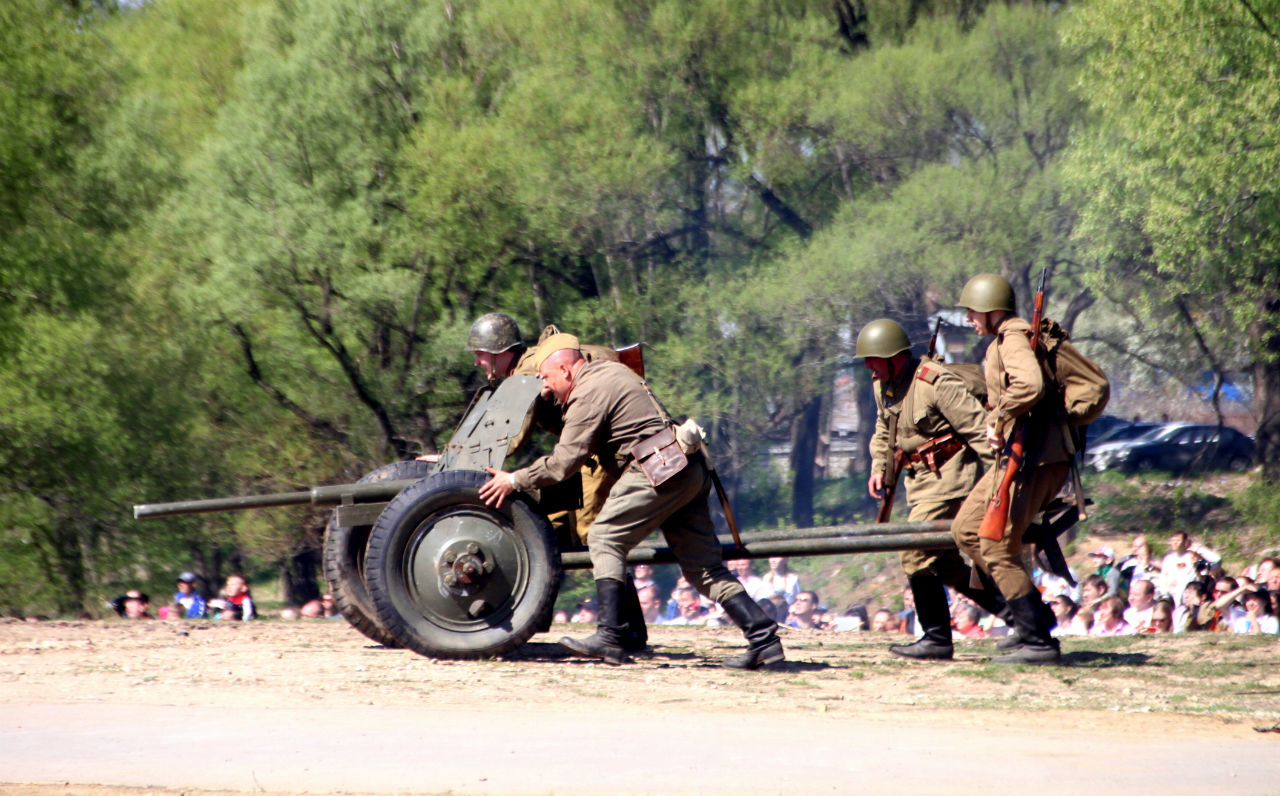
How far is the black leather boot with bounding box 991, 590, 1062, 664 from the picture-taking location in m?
6.41

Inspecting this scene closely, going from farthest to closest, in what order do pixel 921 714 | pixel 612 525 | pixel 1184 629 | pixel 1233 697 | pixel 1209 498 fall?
1. pixel 1209 498
2. pixel 1184 629
3. pixel 612 525
4. pixel 1233 697
5. pixel 921 714

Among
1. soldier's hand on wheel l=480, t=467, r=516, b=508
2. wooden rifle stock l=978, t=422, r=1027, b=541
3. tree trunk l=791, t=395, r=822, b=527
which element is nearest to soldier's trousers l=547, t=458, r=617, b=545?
soldier's hand on wheel l=480, t=467, r=516, b=508

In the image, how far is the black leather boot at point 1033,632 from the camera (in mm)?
6414

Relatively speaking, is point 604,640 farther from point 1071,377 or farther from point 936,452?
point 1071,377

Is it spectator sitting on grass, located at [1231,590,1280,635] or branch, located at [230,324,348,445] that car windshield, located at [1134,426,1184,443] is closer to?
branch, located at [230,324,348,445]

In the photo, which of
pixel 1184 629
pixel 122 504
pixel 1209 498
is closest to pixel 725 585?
pixel 1184 629

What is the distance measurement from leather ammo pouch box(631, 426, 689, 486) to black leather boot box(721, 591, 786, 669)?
73 cm

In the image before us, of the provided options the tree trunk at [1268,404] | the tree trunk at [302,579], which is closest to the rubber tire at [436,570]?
the tree trunk at [302,579]

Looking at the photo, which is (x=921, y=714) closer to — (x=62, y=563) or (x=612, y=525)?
(x=612, y=525)

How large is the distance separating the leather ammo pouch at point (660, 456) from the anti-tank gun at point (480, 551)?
1.89 feet

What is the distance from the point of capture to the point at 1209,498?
22094 millimetres

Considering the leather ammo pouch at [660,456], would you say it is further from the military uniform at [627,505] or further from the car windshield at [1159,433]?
the car windshield at [1159,433]

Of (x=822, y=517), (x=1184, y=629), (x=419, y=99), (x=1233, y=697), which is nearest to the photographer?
(x=1233, y=697)

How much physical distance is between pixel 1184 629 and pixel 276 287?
14054 mm
